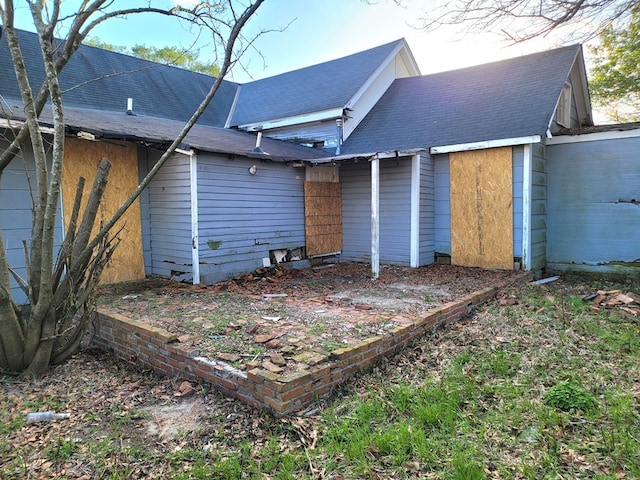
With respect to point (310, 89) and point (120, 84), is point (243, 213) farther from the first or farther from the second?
point (310, 89)

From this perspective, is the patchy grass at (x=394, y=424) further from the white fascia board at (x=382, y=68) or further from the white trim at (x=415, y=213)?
the white fascia board at (x=382, y=68)

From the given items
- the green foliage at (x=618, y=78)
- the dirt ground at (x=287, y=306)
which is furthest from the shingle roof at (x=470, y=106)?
the green foliage at (x=618, y=78)

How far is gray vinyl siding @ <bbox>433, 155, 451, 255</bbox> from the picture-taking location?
8547 millimetres

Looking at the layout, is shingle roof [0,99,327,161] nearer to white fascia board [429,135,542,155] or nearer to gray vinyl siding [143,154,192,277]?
gray vinyl siding [143,154,192,277]

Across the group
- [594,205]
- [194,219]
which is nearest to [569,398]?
[194,219]

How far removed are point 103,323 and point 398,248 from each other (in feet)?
19.7

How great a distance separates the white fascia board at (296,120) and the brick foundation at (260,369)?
6.76 m

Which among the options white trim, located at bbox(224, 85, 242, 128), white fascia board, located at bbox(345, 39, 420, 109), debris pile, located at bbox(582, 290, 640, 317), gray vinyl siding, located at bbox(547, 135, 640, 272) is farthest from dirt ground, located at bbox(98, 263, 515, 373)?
white trim, located at bbox(224, 85, 242, 128)

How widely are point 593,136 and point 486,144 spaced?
213 cm

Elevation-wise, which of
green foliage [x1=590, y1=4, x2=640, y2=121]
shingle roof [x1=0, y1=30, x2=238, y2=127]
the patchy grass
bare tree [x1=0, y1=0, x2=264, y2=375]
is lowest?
the patchy grass

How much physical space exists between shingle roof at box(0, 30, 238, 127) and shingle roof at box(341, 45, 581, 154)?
15.5ft

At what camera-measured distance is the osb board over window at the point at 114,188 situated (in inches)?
260

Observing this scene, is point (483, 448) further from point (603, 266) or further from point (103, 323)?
point (603, 266)

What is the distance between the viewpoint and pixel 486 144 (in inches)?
303
